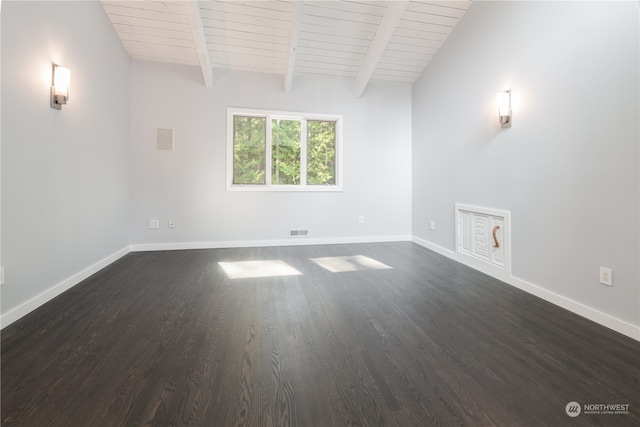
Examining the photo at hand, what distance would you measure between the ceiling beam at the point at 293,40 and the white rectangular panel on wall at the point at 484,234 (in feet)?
9.59

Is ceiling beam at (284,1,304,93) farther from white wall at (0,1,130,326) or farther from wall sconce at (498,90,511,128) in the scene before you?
wall sconce at (498,90,511,128)

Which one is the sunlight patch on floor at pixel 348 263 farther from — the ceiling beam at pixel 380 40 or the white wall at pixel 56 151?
the ceiling beam at pixel 380 40

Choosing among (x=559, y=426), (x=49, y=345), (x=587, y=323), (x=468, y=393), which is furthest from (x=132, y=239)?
(x=587, y=323)

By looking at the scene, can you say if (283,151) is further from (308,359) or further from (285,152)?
(308,359)

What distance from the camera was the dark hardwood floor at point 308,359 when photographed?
1222 millimetres

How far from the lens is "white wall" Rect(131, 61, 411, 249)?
413cm

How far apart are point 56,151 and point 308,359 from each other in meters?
2.72

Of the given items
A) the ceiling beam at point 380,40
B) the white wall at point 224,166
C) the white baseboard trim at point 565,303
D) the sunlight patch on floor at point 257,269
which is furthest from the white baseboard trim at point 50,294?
the ceiling beam at point 380,40

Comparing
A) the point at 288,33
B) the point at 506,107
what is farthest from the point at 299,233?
the point at 506,107

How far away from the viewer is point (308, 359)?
1601mm

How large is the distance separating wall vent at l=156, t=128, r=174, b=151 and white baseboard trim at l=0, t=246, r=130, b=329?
1.63m

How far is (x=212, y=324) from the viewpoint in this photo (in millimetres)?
1997

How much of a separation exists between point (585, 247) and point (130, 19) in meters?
5.16

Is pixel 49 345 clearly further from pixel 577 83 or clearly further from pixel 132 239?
pixel 577 83
